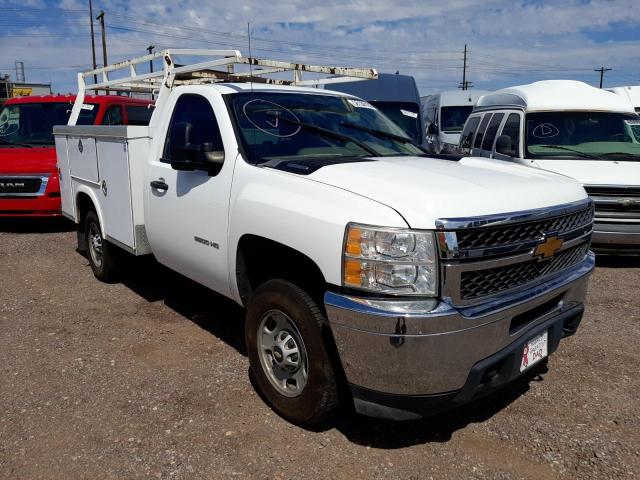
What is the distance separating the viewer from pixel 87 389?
379 centimetres

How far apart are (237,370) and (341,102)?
A: 2.24 metres

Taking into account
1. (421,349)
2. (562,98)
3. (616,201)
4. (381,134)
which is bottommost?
(421,349)

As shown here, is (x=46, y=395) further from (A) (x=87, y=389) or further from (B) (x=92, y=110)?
(B) (x=92, y=110)

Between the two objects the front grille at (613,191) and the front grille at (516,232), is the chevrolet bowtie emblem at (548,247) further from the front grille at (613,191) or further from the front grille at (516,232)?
the front grille at (613,191)

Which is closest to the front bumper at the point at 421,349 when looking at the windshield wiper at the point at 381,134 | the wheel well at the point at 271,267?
the wheel well at the point at 271,267

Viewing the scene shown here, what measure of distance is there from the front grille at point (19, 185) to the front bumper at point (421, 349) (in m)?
7.55

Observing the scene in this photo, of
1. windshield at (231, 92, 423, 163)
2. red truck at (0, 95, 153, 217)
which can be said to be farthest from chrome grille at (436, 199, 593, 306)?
red truck at (0, 95, 153, 217)

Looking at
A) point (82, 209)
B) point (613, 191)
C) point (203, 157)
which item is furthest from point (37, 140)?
point (613, 191)

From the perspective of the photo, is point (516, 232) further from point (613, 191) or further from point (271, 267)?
point (613, 191)

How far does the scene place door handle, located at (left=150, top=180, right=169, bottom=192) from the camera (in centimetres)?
430

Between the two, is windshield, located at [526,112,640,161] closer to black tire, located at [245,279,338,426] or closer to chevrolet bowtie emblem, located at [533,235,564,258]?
chevrolet bowtie emblem, located at [533,235,564,258]

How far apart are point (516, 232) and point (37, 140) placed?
9.00 metres

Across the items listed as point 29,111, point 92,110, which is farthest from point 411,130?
point 29,111

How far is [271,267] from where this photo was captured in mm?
3432
